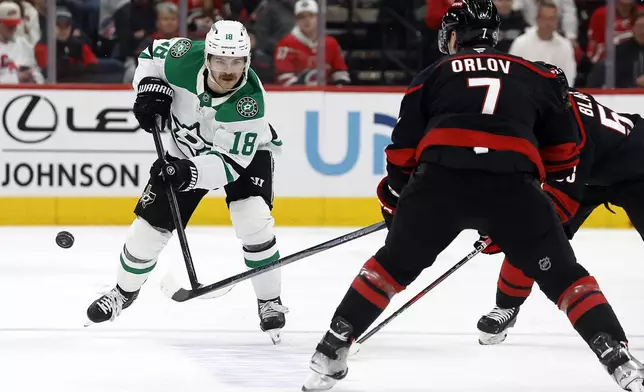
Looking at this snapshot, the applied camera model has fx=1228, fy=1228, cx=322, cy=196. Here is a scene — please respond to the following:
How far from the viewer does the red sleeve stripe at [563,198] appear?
3541 mm

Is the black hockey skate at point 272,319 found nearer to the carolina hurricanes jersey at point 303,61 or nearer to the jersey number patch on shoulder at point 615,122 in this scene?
the jersey number patch on shoulder at point 615,122

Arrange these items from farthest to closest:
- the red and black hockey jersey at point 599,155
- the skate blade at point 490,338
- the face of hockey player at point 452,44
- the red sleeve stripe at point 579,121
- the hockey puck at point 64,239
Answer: the hockey puck at point 64,239
the skate blade at point 490,338
the red and black hockey jersey at point 599,155
the red sleeve stripe at point 579,121
the face of hockey player at point 452,44

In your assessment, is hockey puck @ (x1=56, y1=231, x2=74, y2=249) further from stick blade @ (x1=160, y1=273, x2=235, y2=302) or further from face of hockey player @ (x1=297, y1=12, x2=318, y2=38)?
face of hockey player @ (x1=297, y1=12, x2=318, y2=38)

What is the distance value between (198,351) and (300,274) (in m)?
1.62

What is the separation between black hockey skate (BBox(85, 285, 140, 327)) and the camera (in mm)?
3895

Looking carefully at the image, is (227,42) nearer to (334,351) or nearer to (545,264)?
(334,351)

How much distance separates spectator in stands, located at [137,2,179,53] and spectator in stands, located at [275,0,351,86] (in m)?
0.59

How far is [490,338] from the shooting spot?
3.88 meters

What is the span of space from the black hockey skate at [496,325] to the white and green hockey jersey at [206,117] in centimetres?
88

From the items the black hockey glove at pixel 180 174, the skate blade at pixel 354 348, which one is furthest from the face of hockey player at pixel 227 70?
the skate blade at pixel 354 348

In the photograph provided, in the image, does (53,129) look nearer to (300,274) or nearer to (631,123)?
(300,274)

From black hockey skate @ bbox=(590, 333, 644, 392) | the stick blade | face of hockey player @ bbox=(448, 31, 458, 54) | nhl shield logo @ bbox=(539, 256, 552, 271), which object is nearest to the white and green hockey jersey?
the stick blade

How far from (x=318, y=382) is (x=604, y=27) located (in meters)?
4.57

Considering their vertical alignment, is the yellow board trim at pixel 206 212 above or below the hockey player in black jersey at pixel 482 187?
below
